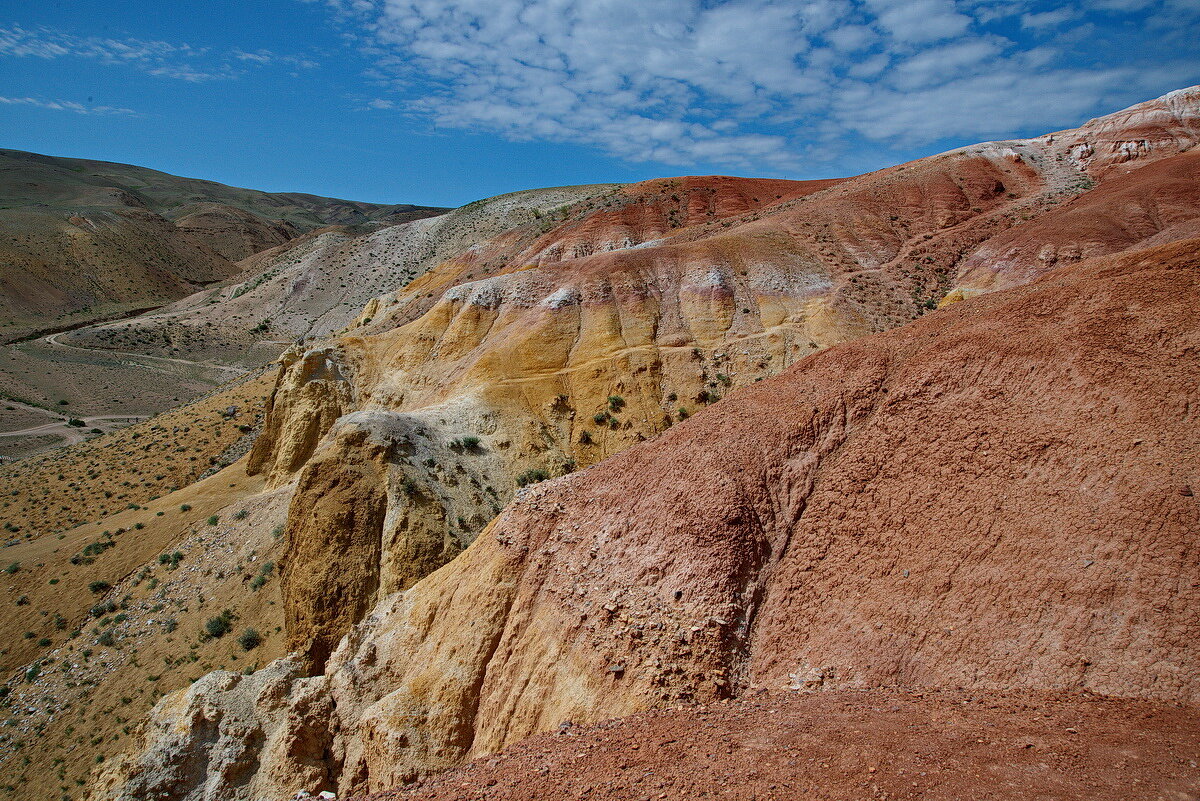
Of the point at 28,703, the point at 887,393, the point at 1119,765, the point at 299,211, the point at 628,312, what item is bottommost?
the point at 28,703

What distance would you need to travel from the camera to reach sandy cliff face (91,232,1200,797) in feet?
27.5

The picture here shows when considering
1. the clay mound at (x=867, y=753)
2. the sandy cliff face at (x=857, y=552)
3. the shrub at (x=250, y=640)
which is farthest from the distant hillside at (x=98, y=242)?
the clay mound at (x=867, y=753)

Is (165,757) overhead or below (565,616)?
below

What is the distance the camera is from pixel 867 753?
22.4 feet

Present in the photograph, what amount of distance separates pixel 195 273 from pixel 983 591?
139 m

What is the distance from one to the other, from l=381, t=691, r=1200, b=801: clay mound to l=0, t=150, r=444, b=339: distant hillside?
10257cm

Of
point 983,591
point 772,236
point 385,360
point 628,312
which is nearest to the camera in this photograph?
point 983,591

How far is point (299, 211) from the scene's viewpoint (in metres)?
192

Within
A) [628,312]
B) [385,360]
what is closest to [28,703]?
[385,360]

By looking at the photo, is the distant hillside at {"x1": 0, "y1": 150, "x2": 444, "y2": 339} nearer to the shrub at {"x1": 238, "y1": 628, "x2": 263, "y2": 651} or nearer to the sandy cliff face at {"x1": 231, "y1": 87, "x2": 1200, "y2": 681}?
the sandy cliff face at {"x1": 231, "y1": 87, "x2": 1200, "y2": 681}

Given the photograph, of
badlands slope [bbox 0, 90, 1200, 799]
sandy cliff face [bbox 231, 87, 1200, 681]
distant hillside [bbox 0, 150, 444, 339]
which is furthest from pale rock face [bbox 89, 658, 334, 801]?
distant hillside [bbox 0, 150, 444, 339]

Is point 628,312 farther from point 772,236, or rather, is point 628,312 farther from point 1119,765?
point 1119,765

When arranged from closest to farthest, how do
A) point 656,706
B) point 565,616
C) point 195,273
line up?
point 656,706 < point 565,616 < point 195,273

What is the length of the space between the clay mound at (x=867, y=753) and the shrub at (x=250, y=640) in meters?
12.6
